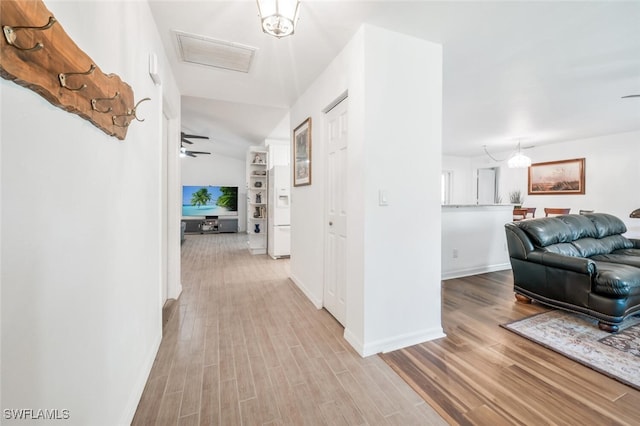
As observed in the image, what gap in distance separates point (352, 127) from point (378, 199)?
0.60 m

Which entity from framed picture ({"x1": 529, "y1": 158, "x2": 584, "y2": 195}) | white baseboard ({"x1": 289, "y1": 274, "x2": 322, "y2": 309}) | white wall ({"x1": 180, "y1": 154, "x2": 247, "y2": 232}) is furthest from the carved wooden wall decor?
white wall ({"x1": 180, "y1": 154, "x2": 247, "y2": 232})

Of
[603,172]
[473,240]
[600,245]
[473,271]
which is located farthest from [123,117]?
[603,172]

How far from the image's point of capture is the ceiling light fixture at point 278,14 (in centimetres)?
139

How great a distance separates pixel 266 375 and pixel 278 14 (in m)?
2.11

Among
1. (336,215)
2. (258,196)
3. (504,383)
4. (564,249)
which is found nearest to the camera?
(504,383)

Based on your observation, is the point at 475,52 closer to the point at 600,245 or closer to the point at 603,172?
the point at 600,245

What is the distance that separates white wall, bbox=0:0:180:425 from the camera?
26.3 inches

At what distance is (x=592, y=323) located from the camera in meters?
2.42

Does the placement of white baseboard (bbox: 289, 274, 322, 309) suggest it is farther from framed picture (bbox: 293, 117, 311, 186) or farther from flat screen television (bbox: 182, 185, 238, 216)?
flat screen television (bbox: 182, 185, 238, 216)

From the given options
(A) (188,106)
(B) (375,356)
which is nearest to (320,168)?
(B) (375,356)

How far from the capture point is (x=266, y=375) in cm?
176

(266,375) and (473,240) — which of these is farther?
(473,240)

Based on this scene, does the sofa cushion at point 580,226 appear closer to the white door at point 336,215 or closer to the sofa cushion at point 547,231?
the sofa cushion at point 547,231

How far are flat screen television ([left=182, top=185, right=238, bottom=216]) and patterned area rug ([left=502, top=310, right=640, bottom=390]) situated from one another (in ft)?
29.7
